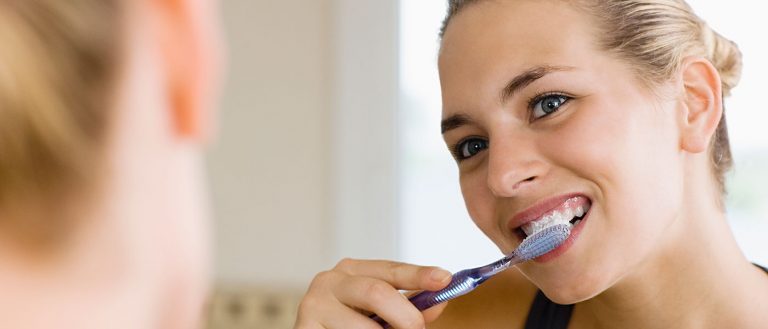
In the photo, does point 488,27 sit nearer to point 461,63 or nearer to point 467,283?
point 461,63

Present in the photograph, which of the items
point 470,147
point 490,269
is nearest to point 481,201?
point 470,147

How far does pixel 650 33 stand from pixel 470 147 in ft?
0.68

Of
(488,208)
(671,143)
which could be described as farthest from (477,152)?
(671,143)

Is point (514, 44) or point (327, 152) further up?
point (514, 44)

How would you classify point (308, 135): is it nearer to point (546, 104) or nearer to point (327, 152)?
Answer: point (327, 152)

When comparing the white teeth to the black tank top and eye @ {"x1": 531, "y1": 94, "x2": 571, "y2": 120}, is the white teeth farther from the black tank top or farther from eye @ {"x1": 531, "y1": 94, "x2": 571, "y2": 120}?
the black tank top

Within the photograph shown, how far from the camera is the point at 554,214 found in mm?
822

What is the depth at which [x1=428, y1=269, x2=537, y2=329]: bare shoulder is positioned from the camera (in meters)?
1.07

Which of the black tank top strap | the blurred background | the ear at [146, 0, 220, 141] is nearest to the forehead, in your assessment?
the black tank top strap

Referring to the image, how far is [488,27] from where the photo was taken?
86 centimetres

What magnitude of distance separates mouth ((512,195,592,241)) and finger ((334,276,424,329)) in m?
0.14

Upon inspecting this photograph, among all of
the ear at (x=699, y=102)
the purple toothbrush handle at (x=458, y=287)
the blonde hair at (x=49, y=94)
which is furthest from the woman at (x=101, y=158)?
the ear at (x=699, y=102)

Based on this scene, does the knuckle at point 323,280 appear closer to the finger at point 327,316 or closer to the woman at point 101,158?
the finger at point 327,316

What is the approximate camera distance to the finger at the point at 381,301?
79 centimetres
